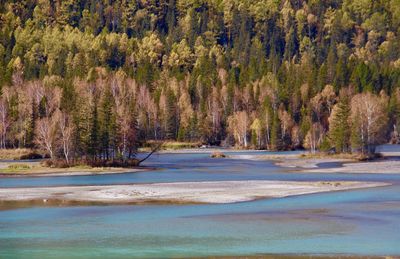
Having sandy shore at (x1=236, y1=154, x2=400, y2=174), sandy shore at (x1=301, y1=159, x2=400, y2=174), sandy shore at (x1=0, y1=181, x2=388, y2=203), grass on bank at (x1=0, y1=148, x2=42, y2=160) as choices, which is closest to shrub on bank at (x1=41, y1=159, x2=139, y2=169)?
sandy shore at (x1=236, y1=154, x2=400, y2=174)

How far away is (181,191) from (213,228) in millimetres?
22910

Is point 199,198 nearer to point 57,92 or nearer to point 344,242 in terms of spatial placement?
point 344,242

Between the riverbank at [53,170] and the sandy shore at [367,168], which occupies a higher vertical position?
the riverbank at [53,170]

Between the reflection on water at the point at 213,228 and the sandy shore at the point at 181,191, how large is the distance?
12.7ft

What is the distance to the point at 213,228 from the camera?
182 ft

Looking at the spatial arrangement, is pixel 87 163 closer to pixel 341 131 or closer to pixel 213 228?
pixel 341 131

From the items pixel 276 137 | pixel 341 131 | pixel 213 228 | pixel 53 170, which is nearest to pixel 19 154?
pixel 53 170

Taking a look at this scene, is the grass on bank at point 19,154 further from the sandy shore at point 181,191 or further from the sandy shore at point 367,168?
the sandy shore at point 181,191

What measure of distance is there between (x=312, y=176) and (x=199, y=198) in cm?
2803

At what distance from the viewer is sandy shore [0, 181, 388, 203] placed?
240 feet

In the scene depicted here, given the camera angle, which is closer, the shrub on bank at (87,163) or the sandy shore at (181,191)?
the sandy shore at (181,191)

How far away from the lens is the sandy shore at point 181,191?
7300cm

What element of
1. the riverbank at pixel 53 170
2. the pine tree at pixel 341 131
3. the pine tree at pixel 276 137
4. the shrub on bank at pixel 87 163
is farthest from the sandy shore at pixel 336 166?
the pine tree at pixel 276 137

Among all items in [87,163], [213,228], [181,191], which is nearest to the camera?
[213,228]
